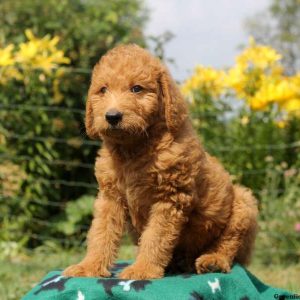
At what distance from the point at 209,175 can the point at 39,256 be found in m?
4.24

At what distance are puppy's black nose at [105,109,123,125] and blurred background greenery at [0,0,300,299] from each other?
13.4 ft

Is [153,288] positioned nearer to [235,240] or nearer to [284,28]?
[235,240]

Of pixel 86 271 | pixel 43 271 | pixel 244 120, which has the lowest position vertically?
pixel 43 271

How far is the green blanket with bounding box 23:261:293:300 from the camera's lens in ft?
12.4

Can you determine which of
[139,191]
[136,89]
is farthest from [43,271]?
[136,89]

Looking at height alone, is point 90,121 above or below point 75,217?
above

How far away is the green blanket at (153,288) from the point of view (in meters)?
3.77

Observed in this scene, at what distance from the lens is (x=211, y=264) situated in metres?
4.26

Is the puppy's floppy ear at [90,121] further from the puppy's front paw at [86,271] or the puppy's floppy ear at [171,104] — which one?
the puppy's front paw at [86,271]

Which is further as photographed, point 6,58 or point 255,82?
point 255,82

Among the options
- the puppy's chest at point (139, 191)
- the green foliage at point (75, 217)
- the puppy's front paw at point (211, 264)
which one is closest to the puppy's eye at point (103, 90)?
the puppy's chest at point (139, 191)

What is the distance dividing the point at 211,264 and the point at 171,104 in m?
1.11

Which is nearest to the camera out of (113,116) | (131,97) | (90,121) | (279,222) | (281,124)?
(113,116)

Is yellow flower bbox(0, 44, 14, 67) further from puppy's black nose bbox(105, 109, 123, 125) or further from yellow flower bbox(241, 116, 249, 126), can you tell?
puppy's black nose bbox(105, 109, 123, 125)
